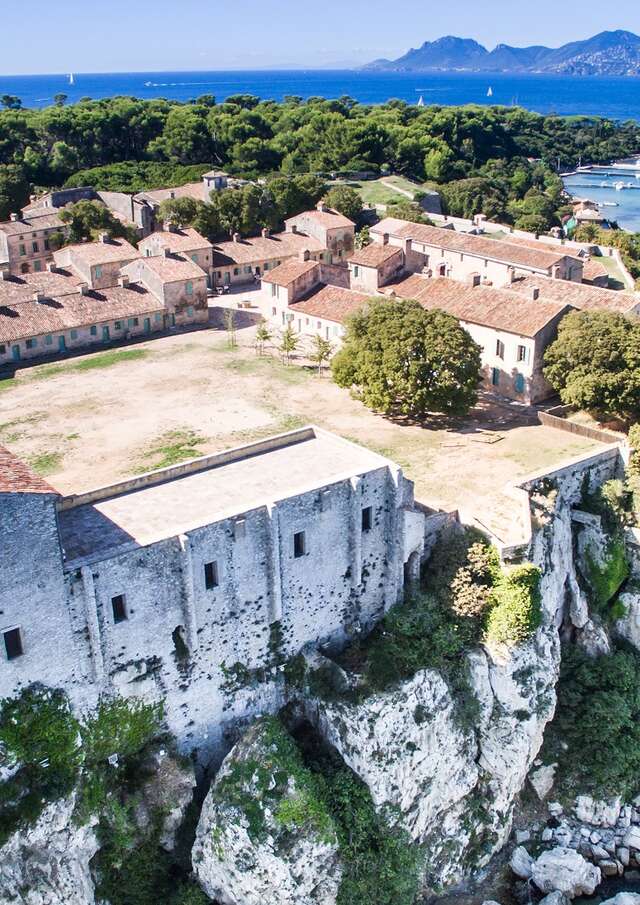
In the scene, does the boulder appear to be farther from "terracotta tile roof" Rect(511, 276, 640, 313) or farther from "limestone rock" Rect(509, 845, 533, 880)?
"terracotta tile roof" Rect(511, 276, 640, 313)

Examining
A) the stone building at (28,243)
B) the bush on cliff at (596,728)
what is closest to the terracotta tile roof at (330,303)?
the bush on cliff at (596,728)

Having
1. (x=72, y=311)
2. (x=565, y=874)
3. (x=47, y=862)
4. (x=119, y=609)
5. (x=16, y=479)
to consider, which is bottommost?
(x=565, y=874)

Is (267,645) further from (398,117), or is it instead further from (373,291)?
(398,117)

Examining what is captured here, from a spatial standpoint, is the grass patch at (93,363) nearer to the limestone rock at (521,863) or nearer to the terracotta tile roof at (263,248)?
the terracotta tile roof at (263,248)

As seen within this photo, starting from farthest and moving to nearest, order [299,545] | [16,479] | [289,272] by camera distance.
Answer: [289,272] → [299,545] → [16,479]

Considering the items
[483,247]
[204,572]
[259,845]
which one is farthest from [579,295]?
[259,845]

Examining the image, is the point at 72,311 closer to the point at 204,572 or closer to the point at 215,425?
the point at 215,425
